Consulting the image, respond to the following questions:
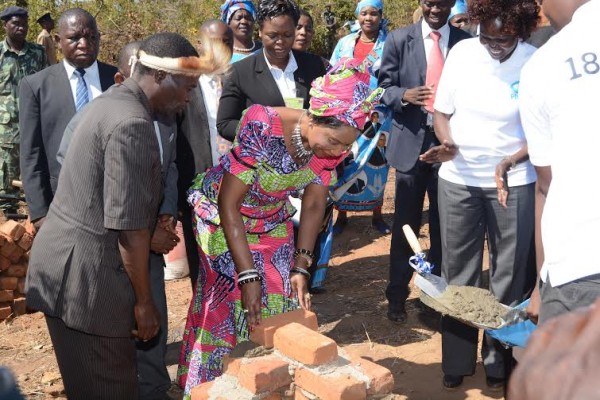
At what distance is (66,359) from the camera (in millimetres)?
→ 3006

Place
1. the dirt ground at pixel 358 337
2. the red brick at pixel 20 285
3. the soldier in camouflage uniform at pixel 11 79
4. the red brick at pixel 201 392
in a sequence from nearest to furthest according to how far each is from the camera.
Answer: the red brick at pixel 201 392, the dirt ground at pixel 358 337, the red brick at pixel 20 285, the soldier in camouflage uniform at pixel 11 79

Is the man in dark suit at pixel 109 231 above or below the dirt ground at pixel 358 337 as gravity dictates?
above

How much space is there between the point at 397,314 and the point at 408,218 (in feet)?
2.17

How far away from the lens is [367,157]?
6.19m

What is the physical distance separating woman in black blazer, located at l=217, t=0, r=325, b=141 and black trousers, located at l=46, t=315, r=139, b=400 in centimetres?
182

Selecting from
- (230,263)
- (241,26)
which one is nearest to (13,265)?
(241,26)

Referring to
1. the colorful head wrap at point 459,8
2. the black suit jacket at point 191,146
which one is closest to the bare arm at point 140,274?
the black suit jacket at point 191,146

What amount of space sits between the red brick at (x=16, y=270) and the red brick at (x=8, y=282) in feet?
0.10

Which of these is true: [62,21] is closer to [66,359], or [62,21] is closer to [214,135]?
[214,135]

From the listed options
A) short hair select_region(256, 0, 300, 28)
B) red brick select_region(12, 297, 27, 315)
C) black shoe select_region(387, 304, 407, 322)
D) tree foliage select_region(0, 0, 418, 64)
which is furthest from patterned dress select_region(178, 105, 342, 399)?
tree foliage select_region(0, 0, 418, 64)

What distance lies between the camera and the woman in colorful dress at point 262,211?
126 inches

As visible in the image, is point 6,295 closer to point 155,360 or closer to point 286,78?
point 155,360

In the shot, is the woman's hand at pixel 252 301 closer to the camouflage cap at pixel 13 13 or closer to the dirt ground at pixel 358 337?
the dirt ground at pixel 358 337

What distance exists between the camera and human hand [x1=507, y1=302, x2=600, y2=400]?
0.87 meters
